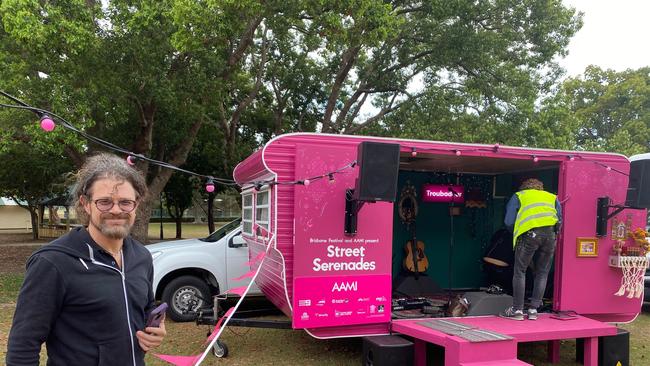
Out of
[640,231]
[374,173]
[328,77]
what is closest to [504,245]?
[640,231]

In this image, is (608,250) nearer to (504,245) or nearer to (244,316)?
(504,245)

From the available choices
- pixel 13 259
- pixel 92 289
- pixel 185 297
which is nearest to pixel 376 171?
pixel 92 289

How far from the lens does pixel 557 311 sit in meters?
5.82

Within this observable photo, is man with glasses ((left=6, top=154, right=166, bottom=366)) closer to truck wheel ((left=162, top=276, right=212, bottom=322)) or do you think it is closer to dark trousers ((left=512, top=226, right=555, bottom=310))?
dark trousers ((left=512, top=226, right=555, bottom=310))

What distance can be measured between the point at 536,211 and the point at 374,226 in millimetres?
1931

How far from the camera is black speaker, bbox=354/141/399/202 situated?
456cm

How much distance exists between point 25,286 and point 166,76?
29.8 feet

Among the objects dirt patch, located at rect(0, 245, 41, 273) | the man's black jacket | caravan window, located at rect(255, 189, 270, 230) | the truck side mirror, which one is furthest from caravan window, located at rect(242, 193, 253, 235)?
dirt patch, located at rect(0, 245, 41, 273)

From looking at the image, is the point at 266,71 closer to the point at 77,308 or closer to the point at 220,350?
the point at 220,350

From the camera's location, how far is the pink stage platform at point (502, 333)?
4488 mm

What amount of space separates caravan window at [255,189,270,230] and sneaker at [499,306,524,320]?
10.0 ft

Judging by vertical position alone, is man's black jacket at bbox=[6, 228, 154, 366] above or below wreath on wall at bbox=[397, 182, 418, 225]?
below

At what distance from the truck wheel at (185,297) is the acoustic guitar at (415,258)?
10.8 feet

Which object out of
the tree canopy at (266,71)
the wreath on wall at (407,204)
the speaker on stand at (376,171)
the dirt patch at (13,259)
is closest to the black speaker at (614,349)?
the speaker on stand at (376,171)
